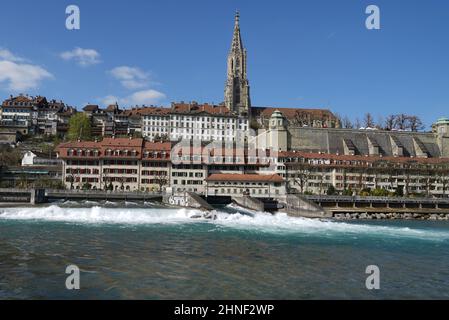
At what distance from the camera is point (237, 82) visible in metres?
151

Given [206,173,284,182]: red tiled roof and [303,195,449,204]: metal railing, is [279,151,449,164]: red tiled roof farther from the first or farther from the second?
[303,195,449,204]: metal railing

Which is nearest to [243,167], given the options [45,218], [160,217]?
[160,217]

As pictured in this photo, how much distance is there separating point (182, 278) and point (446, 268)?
1761 cm

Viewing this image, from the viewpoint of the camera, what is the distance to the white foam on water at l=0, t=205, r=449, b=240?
152 ft

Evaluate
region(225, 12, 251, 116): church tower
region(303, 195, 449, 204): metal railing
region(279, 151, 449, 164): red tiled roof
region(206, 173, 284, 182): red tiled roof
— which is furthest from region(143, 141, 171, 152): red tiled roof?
region(225, 12, 251, 116): church tower

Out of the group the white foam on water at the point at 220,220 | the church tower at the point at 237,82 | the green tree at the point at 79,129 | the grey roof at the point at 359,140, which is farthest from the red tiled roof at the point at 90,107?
the white foam on water at the point at 220,220

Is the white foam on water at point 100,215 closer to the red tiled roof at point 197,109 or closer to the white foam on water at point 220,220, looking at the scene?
the white foam on water at point 220,220

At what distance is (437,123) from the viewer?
12469 centimetres

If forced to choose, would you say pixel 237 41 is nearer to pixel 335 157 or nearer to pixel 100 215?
pixel 335 157

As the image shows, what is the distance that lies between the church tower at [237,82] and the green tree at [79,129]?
2035 inches

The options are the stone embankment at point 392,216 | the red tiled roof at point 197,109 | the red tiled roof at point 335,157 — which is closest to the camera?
the stone embankment at point 392,216

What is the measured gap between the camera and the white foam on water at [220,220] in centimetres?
4622

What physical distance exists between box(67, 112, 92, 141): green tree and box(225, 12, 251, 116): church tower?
2035 inches

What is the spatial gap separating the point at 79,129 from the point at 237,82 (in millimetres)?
61387
